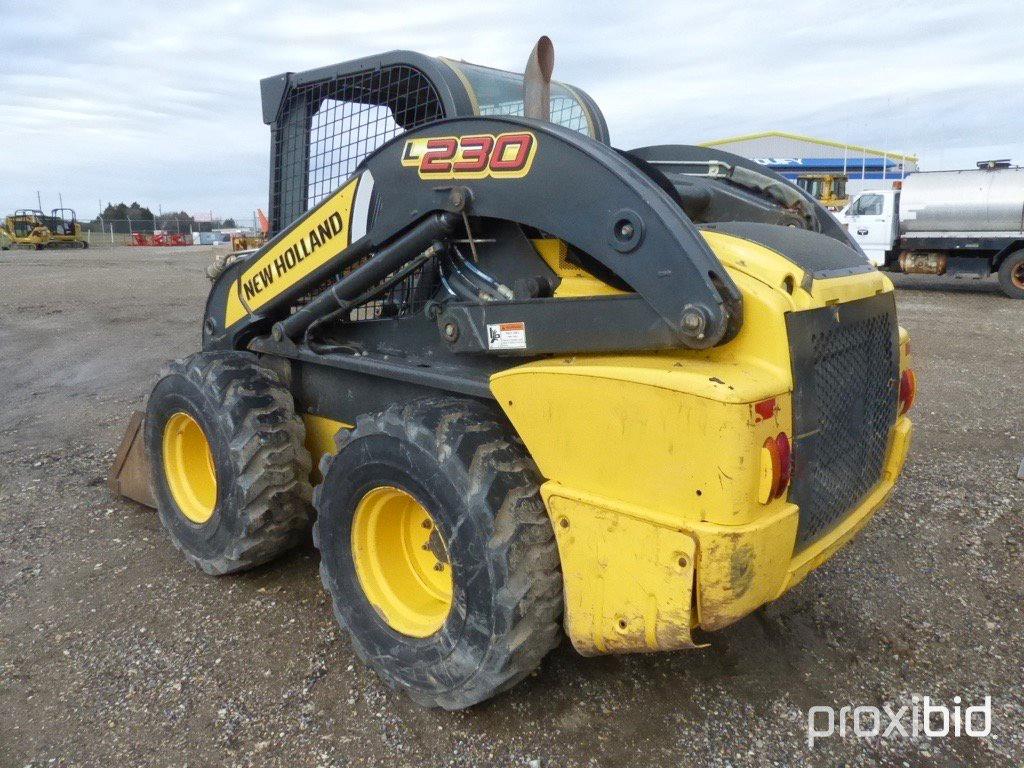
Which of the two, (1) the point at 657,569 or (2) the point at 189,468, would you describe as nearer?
(1) the point at 657,569

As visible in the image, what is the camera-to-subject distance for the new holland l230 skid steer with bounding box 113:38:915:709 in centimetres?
208

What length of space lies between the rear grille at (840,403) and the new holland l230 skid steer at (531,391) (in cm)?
1

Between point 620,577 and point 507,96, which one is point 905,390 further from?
point 507,96

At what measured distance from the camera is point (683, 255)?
83.5 inches

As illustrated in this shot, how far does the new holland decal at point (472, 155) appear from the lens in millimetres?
2434

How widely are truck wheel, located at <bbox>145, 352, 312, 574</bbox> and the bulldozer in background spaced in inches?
1443

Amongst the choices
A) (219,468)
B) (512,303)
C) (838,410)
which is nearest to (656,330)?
(512,303)

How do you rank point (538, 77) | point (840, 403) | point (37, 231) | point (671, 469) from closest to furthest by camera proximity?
point (671, 469) < point (840, 403) < point (538, 77) < point (37, 231)

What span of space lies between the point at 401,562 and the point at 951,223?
15.4 m

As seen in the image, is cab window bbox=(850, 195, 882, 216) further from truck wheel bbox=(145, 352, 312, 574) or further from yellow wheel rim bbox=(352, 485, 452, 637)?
yellow wheel rim bbox=(352, 485, 452, 637)

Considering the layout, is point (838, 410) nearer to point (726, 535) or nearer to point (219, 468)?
point (726, 535)

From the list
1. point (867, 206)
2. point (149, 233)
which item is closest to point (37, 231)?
point (149, 233)

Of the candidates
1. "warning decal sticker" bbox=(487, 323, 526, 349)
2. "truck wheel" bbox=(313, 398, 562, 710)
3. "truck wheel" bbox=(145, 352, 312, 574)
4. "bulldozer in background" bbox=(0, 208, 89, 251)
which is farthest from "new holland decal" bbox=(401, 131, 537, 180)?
"bulldozer in background" bbox=(0, 208, 89, 251)

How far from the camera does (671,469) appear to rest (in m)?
2.03
